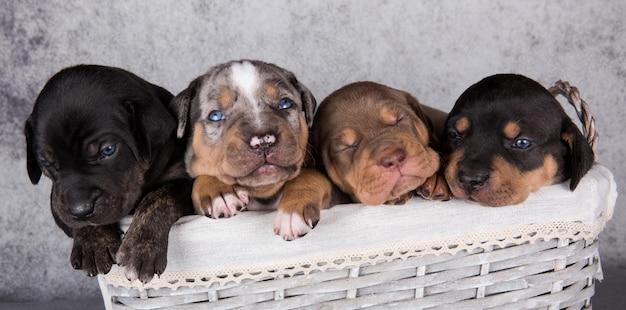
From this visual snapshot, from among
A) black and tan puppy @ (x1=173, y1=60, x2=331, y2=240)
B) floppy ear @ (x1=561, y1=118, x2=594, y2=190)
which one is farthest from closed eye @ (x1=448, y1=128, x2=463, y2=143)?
black and tan puppy @ (x1=173, y1=60, x2=331, y2=240)

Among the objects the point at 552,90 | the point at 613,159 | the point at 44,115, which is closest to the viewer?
the point at 44,115

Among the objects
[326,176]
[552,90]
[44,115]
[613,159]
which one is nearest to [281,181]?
[326,176]

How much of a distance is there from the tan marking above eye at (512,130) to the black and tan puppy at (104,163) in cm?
163

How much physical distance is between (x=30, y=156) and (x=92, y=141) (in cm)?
40

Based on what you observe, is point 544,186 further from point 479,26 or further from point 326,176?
point 479,26

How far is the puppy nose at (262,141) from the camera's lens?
3.27 meters

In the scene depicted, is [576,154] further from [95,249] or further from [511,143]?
[95,249]

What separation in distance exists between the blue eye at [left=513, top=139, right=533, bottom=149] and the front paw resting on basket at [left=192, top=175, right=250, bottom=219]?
1.38 meters

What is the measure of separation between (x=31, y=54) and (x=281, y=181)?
2.71 m

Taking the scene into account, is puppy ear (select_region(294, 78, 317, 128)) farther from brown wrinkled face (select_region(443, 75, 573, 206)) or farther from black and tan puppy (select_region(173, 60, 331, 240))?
brown wrinkled face (select_region(443, 75, 573, 206))

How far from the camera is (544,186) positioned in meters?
3.39

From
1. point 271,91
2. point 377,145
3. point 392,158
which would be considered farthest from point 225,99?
point 392,158

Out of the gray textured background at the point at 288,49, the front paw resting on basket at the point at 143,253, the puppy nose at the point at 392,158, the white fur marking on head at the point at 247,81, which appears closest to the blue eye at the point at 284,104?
the white fur marking on head at the point at 247,81

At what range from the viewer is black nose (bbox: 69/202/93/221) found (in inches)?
124
